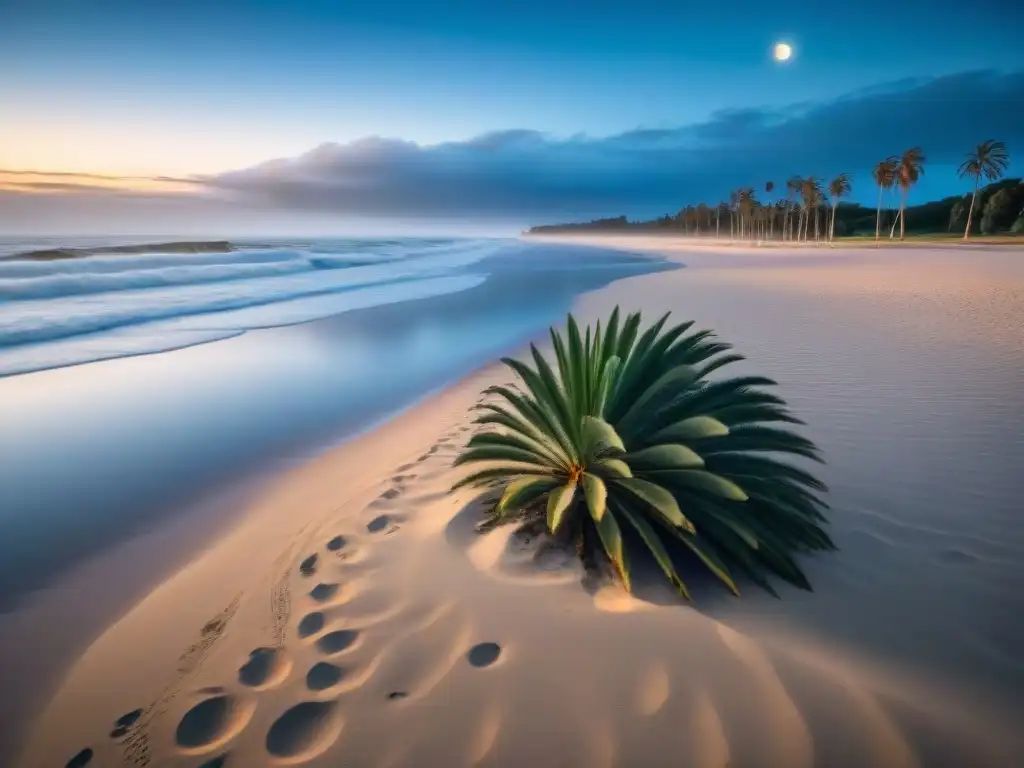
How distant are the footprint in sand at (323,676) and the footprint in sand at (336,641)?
0.27 feet

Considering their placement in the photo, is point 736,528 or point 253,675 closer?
point 253,675

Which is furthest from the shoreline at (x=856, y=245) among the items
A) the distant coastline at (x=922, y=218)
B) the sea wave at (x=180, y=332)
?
the sea wave at (x=180, y=332)

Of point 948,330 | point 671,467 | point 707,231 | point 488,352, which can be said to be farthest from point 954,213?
point 671,467

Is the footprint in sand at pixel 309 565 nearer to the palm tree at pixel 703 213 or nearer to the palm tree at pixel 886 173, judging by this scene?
the palm tree at pixel 886 173

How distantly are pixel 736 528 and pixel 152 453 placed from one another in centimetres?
509

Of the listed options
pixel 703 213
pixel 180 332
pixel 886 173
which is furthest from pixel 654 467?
pixel 703 213

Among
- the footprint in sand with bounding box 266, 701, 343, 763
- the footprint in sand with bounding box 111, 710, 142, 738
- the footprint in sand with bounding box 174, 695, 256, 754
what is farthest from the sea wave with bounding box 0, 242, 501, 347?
the footprint in sand with bounding box 266, 701, 343, 763

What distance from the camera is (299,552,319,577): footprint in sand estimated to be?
2998 millimetres

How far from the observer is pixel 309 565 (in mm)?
3066

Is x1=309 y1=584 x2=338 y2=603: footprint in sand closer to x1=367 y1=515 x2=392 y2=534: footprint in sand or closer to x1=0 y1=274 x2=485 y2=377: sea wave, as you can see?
x1=367 y1=515 x2=392 y2=534: footprint in sand

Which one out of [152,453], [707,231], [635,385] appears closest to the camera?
[635,385]

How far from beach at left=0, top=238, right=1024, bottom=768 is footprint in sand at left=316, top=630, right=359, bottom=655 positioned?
0.04 ft

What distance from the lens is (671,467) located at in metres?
2.79

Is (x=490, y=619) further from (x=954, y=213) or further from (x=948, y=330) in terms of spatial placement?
(x=954, y=213)
